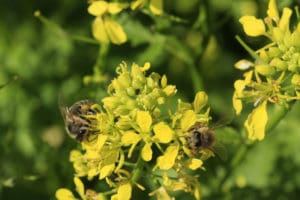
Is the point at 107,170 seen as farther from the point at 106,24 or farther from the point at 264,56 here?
the point at 106,24

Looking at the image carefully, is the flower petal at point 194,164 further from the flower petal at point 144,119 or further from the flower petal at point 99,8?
the flower petal at point 99,8

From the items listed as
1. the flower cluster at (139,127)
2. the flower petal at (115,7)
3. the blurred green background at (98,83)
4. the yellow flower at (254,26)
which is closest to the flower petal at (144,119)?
the flower cluster at (139,127)

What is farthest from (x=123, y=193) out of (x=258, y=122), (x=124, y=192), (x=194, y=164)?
(x=258, y=122)

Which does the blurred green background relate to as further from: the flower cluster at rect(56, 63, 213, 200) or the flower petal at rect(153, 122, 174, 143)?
the flower petal at rect(153, 122, 174, 143)

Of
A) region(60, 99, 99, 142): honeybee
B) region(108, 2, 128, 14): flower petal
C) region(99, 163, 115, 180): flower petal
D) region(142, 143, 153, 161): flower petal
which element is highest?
region(108, 2, 128, 14): flower petal

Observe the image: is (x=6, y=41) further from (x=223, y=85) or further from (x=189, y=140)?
(x=189, y=140)

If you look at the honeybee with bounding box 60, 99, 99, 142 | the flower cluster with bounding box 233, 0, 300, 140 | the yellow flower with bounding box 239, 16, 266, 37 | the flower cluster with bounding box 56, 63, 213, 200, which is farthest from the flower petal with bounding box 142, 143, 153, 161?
the yellow flower with bounding box 239, 16, 266, 37

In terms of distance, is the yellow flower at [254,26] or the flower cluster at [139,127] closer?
the flower cluster at [139,127]
